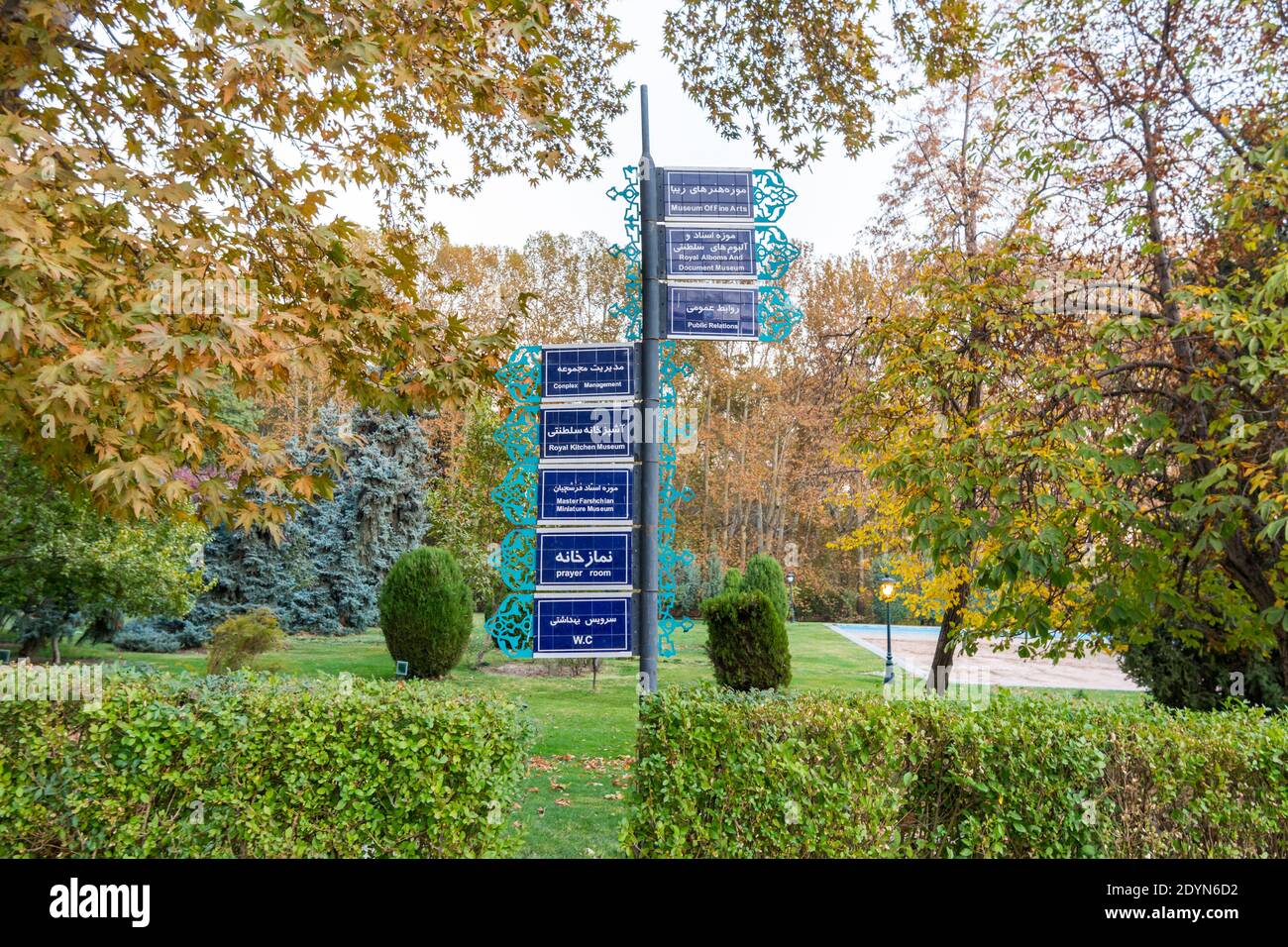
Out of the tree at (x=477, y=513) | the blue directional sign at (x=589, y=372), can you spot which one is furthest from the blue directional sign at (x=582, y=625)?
the tree at (x=477, y=513)

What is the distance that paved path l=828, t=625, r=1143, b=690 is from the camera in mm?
13942

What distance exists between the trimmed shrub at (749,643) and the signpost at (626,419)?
479 centimetres

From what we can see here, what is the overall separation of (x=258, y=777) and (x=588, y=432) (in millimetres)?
2480

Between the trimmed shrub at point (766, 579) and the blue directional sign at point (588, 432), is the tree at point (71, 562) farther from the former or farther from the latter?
the trimmed shrub at point (766, 579)

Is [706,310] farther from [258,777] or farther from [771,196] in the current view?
[258,777]

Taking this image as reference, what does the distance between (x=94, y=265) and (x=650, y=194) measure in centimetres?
292

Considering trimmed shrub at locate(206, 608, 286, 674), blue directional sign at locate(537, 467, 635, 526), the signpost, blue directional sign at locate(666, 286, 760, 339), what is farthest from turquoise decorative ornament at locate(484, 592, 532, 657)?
trimmed shrub at locate(206, 608, 286, 674)

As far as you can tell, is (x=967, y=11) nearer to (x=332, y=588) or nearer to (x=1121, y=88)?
(x=1121, y=88)

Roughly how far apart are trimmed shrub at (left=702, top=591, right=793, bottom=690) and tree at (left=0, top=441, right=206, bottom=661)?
232 inches

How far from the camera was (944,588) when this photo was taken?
8156 millimetres

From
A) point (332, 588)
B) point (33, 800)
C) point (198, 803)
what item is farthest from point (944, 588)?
point (332, 588)

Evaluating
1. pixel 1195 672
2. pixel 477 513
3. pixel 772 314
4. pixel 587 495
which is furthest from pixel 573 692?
pixel 772 314

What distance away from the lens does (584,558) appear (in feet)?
16.6
